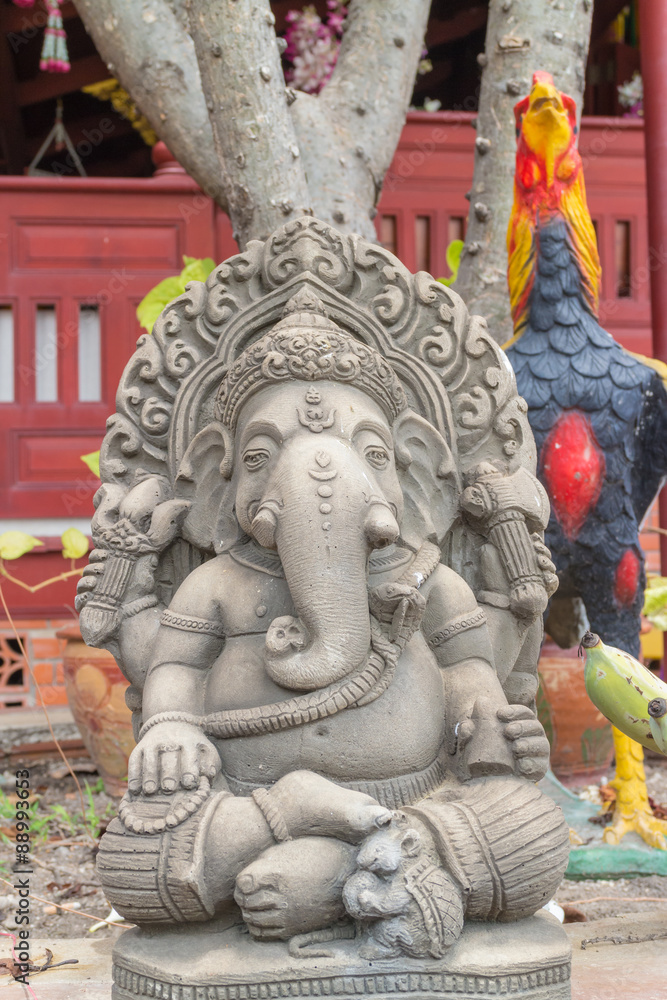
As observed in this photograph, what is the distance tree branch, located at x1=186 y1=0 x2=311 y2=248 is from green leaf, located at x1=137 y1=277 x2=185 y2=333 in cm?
78

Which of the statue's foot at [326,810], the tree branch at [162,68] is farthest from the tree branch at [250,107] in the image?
the statue's foot at [326,810]

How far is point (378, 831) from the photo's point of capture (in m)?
1.81

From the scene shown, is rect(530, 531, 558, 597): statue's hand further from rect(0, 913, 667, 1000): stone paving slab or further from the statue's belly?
rect(0, 913, 667, 1000): stone paving slab

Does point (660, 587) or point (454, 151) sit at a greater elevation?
point (454, 151)

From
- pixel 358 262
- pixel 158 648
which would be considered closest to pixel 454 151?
pixel 358 262

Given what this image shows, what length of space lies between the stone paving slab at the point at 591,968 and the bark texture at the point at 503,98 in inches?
81.3

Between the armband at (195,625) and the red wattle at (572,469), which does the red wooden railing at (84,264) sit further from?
the armband at (195,625)

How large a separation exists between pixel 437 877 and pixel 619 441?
1524 millimetres

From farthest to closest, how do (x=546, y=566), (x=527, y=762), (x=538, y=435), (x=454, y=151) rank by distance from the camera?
(x=454, y=151)
(x=538, y=435)
(x=546, y=566)
(x=527, y=762)

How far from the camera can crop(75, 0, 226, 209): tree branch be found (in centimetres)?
372

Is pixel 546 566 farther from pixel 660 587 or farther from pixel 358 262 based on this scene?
pixel 660 587

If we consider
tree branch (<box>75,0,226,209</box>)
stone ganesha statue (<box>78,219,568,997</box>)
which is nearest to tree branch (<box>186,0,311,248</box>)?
tree branch (<box>75,0,226,209</box>)

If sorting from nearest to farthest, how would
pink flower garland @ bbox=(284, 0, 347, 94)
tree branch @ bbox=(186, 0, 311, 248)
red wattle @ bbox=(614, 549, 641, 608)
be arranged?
red wattle @ bbox=(614, 549, 641, 608) → tree branch @ bbox=(186, 0, 311, 248) → pink flower garland @ bbox=(284, 0, 347, 94)

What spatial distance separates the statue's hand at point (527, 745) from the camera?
6.52ft
